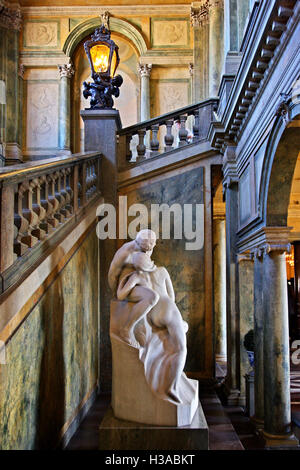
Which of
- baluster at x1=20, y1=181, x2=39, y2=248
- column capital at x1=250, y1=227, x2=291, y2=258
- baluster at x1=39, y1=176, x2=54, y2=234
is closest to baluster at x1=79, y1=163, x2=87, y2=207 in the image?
baluster at x1=39, y1=176, x2=54, y2=234

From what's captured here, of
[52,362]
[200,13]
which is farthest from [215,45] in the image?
[52,362]

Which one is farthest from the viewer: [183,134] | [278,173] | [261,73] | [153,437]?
[183,134]

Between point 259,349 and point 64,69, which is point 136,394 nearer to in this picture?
point 259,349

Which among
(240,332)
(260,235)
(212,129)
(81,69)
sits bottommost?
(240,332)

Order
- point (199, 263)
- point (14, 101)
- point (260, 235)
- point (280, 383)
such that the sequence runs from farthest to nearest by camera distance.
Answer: point (14, 101)
point (199, 263)
point (260, 235)
point (280, 383)

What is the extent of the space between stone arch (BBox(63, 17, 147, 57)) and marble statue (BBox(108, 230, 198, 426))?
9439 millimetres

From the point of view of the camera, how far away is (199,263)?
726cm

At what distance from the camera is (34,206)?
3863mm

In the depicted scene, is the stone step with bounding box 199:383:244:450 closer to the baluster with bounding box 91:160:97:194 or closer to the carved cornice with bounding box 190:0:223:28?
the baluster with bounding box 91:160:97:194

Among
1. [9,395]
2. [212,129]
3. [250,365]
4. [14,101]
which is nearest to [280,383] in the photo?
[250,365]

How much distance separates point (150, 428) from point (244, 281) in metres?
3.05

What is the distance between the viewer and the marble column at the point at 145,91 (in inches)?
462

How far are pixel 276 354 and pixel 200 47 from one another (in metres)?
9.02

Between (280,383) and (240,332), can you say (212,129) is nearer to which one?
(240,332)
